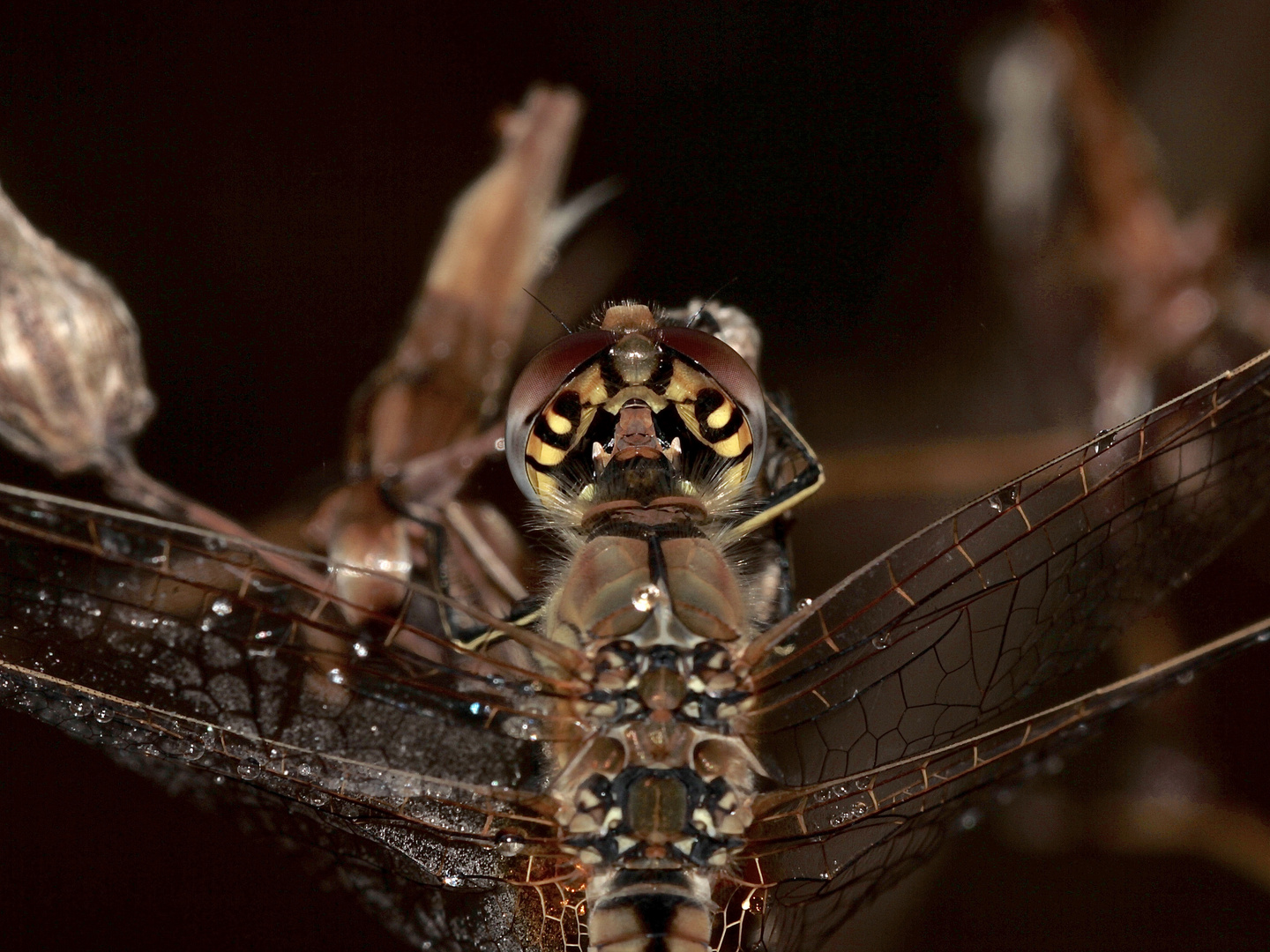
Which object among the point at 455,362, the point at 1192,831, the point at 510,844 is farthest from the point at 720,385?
the point at 1192,831

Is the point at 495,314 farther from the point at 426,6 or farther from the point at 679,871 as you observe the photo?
the point at 426,6

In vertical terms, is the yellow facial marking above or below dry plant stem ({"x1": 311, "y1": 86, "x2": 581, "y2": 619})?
below

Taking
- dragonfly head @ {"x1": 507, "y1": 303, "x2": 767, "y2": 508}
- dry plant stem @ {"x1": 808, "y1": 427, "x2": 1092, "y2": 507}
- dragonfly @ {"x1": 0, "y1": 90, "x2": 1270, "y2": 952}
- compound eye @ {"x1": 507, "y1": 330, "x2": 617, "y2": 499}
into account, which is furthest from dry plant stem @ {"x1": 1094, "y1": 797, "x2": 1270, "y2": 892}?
compound eye @ {"x1": 507, "y1": 330, "x2": 617, "y2": 499}

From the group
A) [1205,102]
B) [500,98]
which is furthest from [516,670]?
[1205,102]

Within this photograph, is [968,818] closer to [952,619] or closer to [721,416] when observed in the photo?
[952,619]

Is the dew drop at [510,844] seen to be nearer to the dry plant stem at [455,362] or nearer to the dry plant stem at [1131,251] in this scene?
the dry plant stem at [455,362]

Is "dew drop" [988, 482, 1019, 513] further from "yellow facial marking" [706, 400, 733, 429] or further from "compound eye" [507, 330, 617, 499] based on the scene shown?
"compound eye" [507, 330, 617, 499]

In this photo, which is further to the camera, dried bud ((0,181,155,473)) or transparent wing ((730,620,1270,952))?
dried bud ((0,181,155,473))
